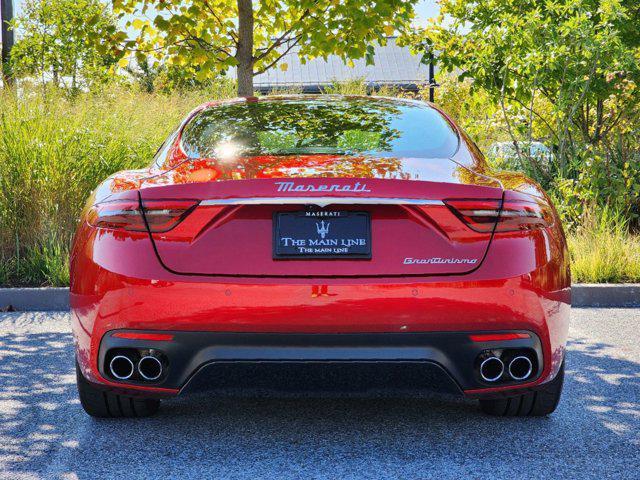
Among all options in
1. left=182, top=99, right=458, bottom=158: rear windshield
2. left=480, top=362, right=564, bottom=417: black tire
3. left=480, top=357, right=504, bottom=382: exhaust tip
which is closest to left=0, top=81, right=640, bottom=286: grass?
left=182, top=99, right=458, bottom=158: rear windshield

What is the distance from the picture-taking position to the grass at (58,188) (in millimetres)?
8445

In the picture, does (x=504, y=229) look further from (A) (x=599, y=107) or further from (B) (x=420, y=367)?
(A) (x=599, y=107)

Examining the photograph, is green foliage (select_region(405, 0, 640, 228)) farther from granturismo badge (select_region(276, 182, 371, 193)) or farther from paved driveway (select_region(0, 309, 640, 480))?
granturismo badge (select_region(276, 182, 371, 193))

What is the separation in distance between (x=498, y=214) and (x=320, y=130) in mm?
1154

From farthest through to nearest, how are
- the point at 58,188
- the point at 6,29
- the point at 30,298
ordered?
the point at 6,29
the point at 58,188
the point at 30,298

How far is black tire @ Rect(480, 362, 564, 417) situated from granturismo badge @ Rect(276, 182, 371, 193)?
1211 millimetres

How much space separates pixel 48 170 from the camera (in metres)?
9.11

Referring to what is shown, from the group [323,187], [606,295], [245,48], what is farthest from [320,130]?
[245,48]

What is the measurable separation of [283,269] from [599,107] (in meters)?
9.32

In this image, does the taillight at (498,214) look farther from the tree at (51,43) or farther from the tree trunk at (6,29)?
the tree at (51,43)

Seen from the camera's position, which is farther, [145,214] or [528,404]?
[528,404]

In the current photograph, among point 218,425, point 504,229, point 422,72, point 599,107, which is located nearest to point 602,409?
point 504,229

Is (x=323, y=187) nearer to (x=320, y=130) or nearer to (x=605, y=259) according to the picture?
(x=320, y=130)

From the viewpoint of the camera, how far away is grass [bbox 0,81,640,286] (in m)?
8.45
